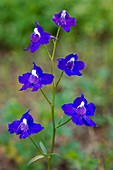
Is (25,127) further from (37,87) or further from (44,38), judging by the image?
(44,38)

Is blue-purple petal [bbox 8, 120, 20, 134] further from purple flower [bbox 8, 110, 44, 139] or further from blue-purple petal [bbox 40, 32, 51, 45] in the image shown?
blue-purple petal [bbox 40, 32, 51, 45]

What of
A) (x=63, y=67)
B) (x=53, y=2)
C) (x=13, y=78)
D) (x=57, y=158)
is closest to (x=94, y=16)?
(x=53, y=2)

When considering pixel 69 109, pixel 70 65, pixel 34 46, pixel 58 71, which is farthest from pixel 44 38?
pixel 58 71

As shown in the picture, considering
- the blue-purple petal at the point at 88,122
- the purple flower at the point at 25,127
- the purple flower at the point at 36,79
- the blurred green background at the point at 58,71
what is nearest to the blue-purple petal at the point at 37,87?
the purple flower at the point at 36,79

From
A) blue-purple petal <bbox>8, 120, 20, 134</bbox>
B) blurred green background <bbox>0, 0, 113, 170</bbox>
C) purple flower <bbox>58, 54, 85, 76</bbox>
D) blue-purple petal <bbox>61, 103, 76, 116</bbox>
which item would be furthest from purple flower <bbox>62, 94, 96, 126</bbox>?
blurred green background <bbox>0, 0, 113, 170</bbox>

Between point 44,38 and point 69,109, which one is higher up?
point 44,38

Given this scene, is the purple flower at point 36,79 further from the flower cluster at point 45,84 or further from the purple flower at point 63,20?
the purple flower at point 63,20

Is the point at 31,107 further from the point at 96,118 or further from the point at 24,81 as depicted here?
the point at 24,81
